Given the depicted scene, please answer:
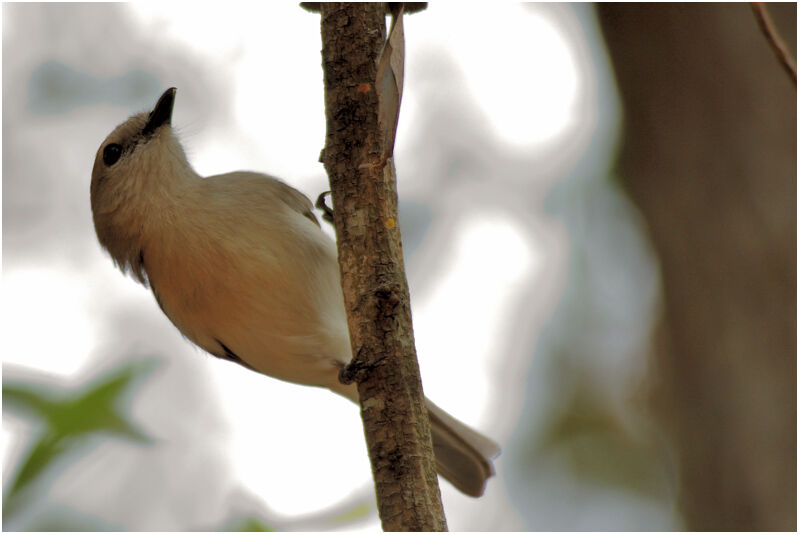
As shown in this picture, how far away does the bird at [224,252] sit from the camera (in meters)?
3.29

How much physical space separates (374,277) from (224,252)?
137 cm

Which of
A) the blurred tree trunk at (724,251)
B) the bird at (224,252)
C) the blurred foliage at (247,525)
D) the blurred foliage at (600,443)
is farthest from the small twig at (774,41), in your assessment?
the blurred foliage at (600,443)

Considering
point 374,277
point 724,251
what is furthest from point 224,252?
point 724,251

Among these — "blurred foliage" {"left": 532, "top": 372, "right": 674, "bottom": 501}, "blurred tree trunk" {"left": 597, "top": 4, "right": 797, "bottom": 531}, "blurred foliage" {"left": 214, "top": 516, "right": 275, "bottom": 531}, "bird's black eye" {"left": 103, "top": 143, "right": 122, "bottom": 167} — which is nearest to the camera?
"blurred foliage" {"left": 214, "top": 516, "right": 275, "bottom": 531}

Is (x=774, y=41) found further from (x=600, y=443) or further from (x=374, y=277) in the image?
(x=600, y=443)

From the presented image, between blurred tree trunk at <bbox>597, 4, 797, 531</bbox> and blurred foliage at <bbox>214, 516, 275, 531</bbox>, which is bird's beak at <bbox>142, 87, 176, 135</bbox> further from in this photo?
blurred tree trunk at <bbox>597, 4, 797, 531</bbox>

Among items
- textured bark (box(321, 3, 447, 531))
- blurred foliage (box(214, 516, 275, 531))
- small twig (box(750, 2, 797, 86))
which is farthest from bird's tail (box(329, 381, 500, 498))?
small twig (box(750, 2, 797, 86))

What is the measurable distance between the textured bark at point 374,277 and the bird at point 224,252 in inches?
49.1

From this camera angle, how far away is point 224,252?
3264mm

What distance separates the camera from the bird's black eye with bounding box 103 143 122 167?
12.1 ft

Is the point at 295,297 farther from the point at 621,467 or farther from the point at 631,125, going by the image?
the point at 621,467

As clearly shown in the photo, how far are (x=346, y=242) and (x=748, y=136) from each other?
378 centimetres

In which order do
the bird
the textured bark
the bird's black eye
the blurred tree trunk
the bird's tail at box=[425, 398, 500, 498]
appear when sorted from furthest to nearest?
the blurred tree trunk
the bird's tail at box=[425, 398, 500, 498]
the bird's black eye
the bird
the textured bark

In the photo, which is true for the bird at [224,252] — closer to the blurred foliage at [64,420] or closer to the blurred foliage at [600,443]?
the blurred foliage at [64,420]
